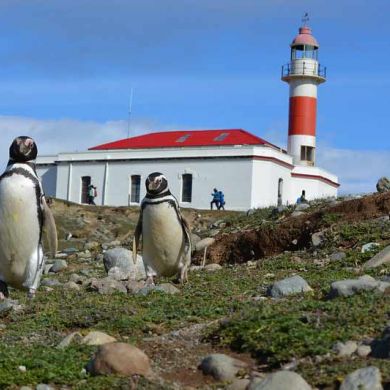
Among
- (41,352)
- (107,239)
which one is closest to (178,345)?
(41,352)

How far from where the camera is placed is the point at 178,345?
7.06 meters

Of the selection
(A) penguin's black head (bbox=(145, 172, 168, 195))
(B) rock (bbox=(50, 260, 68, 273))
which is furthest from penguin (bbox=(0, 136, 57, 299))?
(B) rock (bbox=(50, 260, 68, 273))

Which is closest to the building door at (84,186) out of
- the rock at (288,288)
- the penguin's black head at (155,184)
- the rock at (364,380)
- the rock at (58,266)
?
the rock at (58,266)

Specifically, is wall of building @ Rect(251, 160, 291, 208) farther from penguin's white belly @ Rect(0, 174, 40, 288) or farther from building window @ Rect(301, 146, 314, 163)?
penguin's white belly @ Rect(0, 174, 40, 288)

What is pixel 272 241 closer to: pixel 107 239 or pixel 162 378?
pixel 162 378

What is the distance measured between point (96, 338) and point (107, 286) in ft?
10.5

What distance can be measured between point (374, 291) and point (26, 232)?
4117 mm

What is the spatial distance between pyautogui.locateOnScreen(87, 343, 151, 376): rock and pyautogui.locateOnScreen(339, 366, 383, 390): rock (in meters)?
1.42

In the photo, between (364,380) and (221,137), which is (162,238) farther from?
(221,137)

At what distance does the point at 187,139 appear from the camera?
174 feet

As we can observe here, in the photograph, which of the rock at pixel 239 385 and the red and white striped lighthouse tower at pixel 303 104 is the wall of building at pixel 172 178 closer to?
the red and white striped lighthouse tower at pixel 303 104

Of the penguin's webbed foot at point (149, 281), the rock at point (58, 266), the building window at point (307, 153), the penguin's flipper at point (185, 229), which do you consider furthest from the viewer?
the building window at point (307, 153)

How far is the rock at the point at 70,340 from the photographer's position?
7.27 metres

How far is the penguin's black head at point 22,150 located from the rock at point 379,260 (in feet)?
12.9
